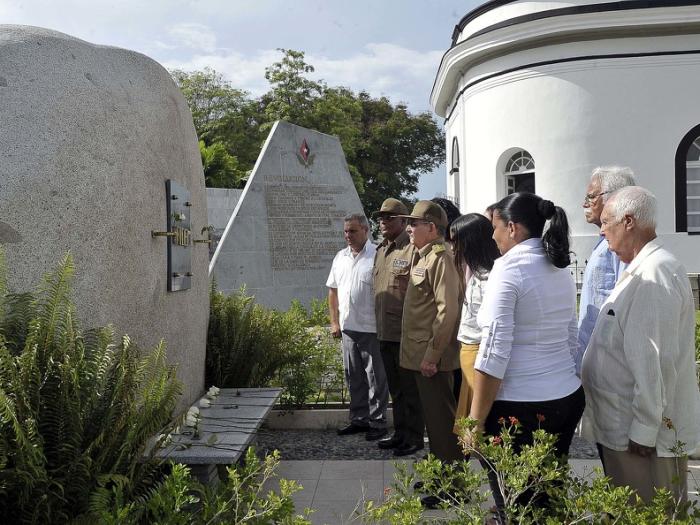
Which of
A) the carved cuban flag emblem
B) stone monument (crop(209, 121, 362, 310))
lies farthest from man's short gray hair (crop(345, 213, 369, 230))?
the carved cuban flag emblem

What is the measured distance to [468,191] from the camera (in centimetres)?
1866

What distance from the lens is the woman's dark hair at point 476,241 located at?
163 inches

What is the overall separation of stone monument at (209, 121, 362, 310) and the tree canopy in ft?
57.8

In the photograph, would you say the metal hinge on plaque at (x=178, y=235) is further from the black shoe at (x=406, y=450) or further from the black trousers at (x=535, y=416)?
the black trousers at (x=535, y=416)

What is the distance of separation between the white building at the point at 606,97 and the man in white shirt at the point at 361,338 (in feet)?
34.7

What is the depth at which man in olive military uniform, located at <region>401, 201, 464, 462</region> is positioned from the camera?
4.60 metres

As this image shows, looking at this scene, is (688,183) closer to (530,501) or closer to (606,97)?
(606,97)

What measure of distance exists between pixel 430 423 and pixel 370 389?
1616mm

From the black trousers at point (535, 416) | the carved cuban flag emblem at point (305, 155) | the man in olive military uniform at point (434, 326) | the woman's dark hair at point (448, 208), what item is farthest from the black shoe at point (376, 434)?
the carved cuban flag emblem at point (305, 155)

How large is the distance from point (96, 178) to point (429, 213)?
6.96 ft

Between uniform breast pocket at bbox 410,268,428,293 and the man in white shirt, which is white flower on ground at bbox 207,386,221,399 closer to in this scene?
the man in white shirt

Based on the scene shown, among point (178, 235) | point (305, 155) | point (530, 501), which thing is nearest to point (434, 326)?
point (178, 235)

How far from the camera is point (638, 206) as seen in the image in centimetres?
310

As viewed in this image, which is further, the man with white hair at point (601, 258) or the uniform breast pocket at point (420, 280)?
the uniform breast pocket at point (420, 280)
